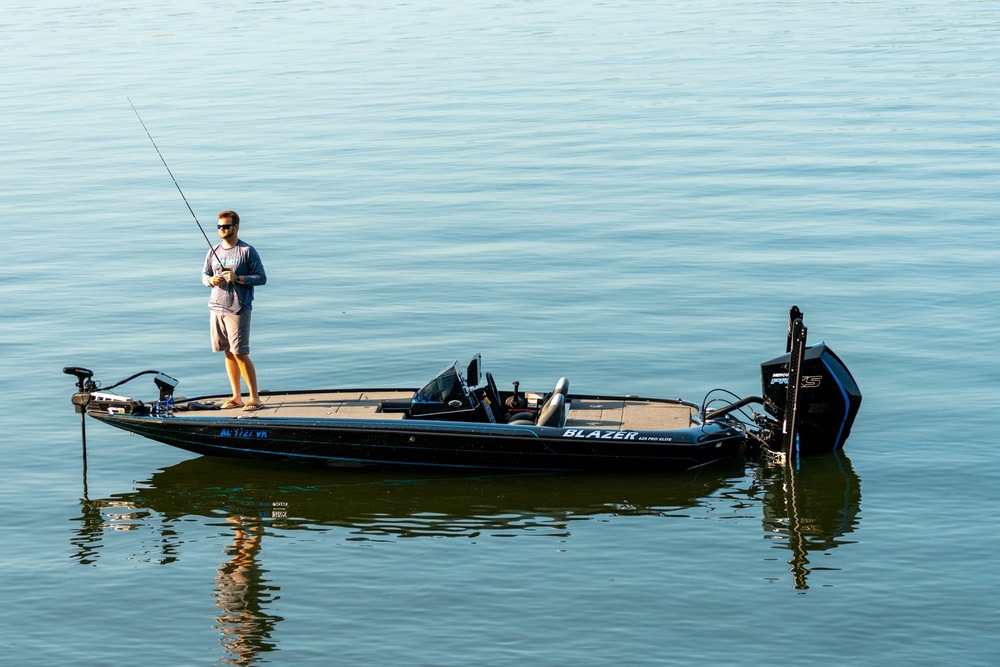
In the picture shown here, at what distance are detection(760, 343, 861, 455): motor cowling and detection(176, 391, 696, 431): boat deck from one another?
98 cm

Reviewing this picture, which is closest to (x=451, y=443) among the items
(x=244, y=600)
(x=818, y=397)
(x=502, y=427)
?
(x=502, y=427)

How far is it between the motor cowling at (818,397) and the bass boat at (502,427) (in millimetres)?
11

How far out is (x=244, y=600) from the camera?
13477 mm

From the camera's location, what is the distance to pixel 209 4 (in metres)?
71.5

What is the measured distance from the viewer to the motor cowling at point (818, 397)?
1570 centimetres

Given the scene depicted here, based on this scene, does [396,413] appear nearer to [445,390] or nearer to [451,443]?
[445,390]

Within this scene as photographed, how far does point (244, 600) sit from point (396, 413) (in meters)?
3.40

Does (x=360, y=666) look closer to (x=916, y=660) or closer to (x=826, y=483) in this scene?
(x=916, y=660)

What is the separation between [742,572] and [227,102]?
110 feet

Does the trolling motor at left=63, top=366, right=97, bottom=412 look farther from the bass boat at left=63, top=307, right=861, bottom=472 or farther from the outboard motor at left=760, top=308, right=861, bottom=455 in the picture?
the outboard motor at left=760, top=308, right=861, bottom=455

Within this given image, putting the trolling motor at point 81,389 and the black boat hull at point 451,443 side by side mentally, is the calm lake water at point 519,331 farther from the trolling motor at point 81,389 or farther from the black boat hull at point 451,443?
the trolling motor at point 81,389

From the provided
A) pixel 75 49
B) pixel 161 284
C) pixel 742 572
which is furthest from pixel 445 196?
pixel 75 49

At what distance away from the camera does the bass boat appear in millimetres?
15711

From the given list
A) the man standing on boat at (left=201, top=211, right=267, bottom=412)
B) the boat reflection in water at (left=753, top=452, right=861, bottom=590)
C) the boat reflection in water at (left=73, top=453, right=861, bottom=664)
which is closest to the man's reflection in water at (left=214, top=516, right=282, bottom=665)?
the boat reflection in water at (left=73, top=453, right=861, bottom=664)
